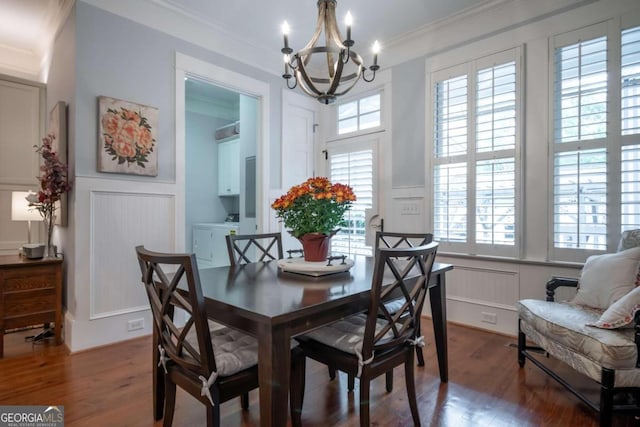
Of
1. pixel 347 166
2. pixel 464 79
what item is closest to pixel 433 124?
pixel 464 79

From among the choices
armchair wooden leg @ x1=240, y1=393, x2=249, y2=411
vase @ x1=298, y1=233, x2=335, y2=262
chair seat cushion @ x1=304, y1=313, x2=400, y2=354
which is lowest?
armchair wooden leg @ x1=240, y1=393, x2=249, y2=411

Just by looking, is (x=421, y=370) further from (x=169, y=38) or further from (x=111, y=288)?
(x=169, y=38)

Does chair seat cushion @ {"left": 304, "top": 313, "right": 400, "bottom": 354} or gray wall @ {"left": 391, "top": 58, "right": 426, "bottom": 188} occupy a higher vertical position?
gray wall @ {"left": 391, "top": 58, "right": 426, "bottom": 188}

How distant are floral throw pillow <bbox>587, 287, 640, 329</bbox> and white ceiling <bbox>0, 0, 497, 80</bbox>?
2.71m

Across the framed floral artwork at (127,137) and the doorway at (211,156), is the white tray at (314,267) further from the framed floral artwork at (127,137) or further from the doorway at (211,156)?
the doorway at (211,156)

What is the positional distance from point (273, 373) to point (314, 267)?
74 centimetres

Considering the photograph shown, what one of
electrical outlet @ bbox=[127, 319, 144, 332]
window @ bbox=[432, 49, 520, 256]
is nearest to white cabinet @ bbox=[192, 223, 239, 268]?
electrical outlet @ bbox=[127, 319, 144, 332]

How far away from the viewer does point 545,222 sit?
2873 millimetres

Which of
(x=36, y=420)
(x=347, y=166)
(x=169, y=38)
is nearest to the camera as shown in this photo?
(x=36, y=420)

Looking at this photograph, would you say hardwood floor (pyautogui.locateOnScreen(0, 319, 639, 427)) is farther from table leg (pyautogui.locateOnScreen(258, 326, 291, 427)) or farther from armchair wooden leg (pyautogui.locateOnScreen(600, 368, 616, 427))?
table leg (pyautogui.locateOnScreen(258, 326, 291, 427))

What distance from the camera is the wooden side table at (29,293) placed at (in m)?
2.60

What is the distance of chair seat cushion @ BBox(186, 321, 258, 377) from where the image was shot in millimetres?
1407

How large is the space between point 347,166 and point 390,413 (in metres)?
2.97

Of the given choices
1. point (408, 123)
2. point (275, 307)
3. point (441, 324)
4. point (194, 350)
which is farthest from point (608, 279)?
point (194, 350)
